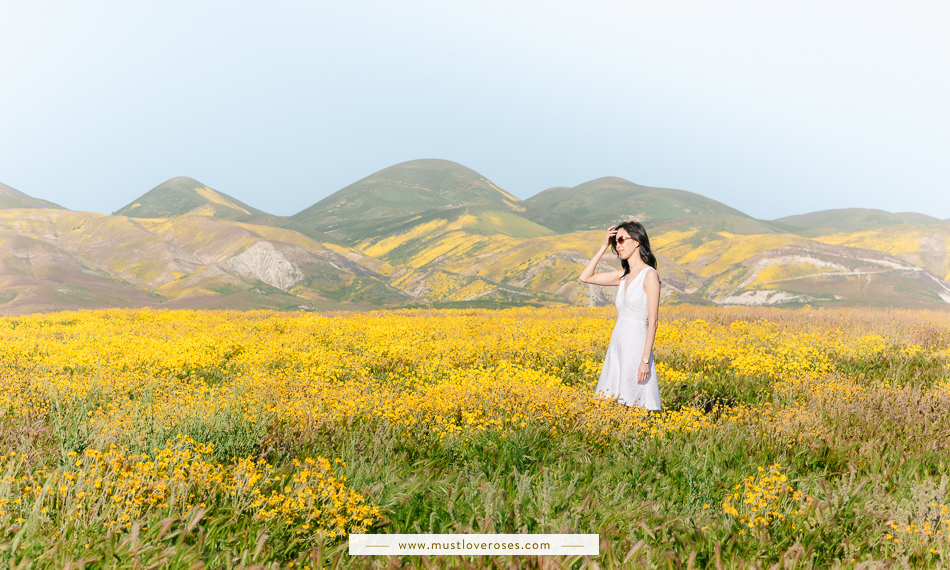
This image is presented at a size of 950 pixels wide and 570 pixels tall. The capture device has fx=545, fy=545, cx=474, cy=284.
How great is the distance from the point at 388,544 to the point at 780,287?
61.6 metres

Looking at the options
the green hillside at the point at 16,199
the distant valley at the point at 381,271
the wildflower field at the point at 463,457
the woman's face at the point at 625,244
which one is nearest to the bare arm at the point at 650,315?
the woman's face at the point at 625,244

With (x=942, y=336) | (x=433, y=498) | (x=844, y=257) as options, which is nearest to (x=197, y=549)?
(x=433, y=498)

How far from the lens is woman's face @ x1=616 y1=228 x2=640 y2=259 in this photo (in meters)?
6.70

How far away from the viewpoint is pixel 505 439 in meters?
5.43

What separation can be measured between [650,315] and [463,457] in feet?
9.26

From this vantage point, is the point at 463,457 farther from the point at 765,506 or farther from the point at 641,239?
the point at 641,239

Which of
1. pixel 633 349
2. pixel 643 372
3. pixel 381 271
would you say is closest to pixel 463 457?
pixel 643 372

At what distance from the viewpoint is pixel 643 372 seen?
21.6ft

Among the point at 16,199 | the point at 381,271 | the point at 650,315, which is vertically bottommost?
the point at 650,315

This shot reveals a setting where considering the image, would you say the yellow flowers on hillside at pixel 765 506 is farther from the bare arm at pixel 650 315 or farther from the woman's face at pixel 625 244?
the woman's face at pixel 625 244

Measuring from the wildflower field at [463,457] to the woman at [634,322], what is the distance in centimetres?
47

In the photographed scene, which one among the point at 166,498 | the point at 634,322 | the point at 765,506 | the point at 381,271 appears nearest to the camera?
the point at 166,498

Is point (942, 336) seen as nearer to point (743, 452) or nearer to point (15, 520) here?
point (743, 452)

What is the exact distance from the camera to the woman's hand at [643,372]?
655 centimetres
